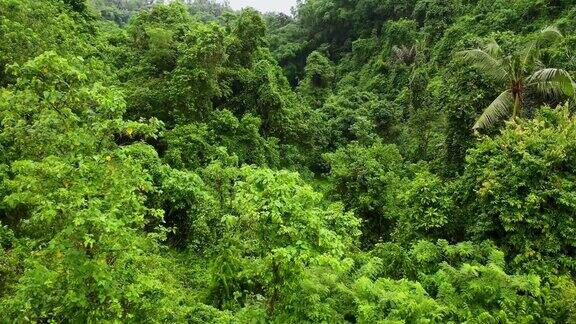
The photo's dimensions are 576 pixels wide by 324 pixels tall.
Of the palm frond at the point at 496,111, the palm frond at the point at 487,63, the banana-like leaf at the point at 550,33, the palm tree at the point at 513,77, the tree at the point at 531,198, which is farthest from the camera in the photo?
the banana-like leaf at the point at 550,33

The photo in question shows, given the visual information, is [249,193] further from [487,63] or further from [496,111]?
[487,63]

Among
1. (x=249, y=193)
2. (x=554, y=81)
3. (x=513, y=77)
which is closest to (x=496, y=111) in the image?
(x=513, y=77)

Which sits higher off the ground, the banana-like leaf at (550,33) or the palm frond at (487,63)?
the banana-like leaf at (550,33)

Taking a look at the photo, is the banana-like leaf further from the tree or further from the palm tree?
the tree

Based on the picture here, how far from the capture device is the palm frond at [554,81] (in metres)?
12.2

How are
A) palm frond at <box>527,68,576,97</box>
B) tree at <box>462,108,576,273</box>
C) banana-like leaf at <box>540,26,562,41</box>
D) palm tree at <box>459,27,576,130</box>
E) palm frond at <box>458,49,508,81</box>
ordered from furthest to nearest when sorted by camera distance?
banana-like leaf at <box>540,26,562,41</box>
palm frond at <box>458,49,508,81</box>
palm tree at <box>459,27,576,130</box>
palm frond at <box>527,68,576,97</box>
tree at <box>462,108,576,273</box>

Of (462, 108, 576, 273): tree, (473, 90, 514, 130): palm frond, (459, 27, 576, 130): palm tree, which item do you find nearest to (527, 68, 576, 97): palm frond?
(459, 27, 576, 130): palm tree

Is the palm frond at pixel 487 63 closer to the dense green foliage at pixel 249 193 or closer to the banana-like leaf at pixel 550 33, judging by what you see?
the dense green foliage at pixel 249 193

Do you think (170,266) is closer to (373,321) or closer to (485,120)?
(373,321)

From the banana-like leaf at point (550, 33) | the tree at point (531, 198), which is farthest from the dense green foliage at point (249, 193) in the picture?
the banana-like leaf at point (550, 33)

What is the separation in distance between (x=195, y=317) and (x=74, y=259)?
13.4ft

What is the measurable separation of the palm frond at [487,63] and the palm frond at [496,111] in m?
0.55

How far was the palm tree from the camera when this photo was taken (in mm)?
12500

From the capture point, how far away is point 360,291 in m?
7.59
